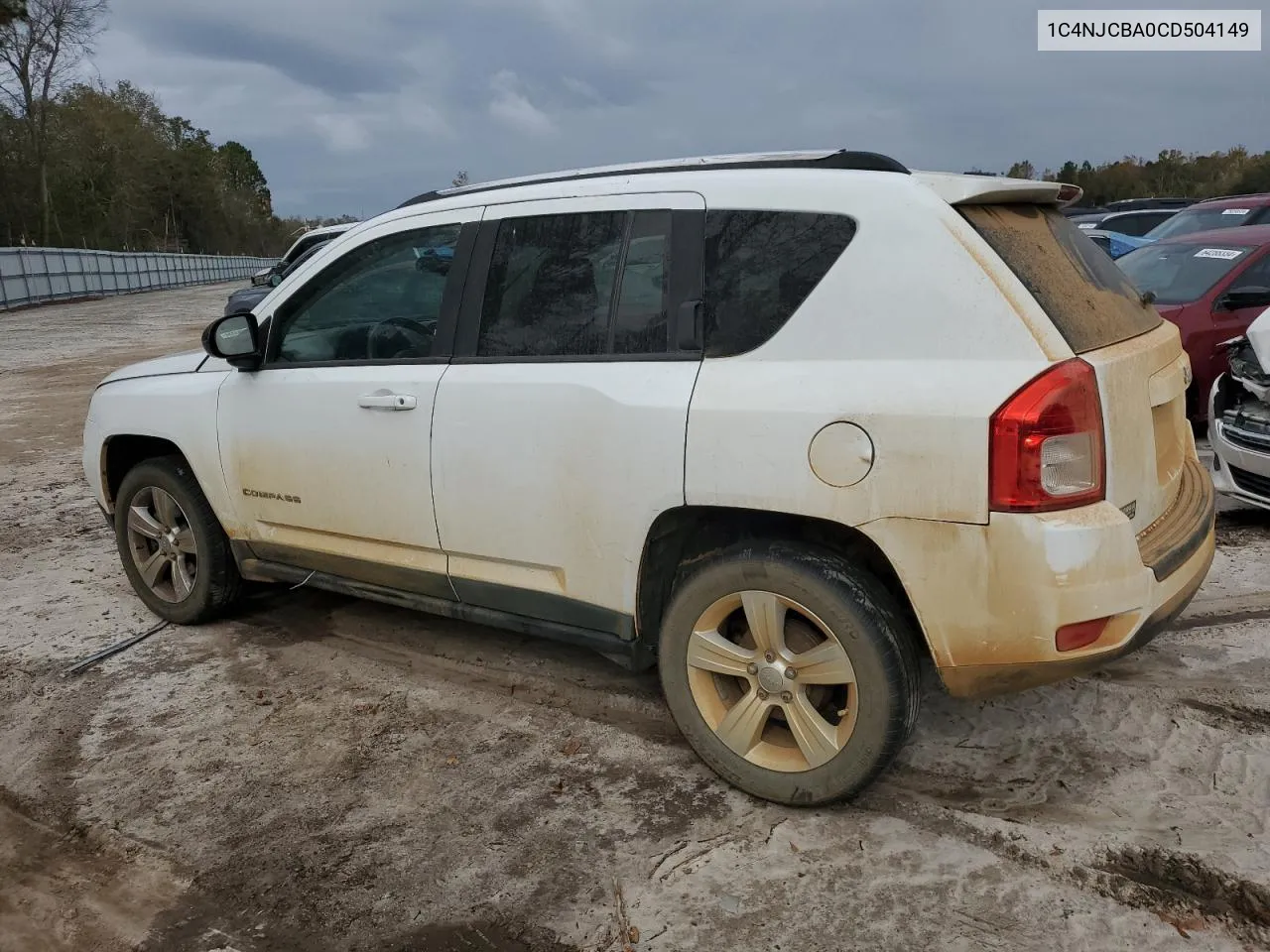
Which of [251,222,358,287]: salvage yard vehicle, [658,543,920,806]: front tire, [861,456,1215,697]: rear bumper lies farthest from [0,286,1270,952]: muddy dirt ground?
[251,222,358,287]: salvage yard vehicle

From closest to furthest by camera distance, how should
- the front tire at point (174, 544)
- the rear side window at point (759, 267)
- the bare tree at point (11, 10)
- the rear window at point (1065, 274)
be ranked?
the rear window at point (1065, 274) < the rear side window at point (759, 267) < the front tire at point (174, 544) < the bare tree at point (11, 10)

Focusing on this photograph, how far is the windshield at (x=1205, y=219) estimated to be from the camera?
1055cm

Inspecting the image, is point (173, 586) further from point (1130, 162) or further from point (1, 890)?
point (1130, 162)

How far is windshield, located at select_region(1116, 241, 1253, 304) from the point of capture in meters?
7.53

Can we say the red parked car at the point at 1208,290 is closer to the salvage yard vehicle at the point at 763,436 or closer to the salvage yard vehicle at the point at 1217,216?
the salvage yard vehicle at the point at 1217,216

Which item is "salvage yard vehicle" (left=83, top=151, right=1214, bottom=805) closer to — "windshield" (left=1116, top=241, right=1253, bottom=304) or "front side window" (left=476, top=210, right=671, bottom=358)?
"front side window" (left=476, top=210, right=671, bottom=358)

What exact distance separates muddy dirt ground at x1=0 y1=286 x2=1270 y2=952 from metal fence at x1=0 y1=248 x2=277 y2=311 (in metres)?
29.9

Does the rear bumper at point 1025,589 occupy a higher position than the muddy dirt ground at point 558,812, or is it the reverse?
the rear bumper at point 1025,589

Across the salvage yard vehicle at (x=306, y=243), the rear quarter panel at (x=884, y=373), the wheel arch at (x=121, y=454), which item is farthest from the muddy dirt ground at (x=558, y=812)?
the salvage yard vehicle at (x=306, y=243)

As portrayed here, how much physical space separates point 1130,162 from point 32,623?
194 ft

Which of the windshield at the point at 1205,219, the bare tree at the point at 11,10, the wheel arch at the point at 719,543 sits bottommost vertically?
the wheel arch at the point at 719,543

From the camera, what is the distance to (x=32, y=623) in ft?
15.3

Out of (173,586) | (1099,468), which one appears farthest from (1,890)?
(1099,468)

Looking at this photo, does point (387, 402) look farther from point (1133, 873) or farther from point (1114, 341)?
point (1133, 873)
